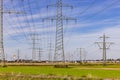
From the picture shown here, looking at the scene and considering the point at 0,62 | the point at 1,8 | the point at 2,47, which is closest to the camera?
the point at 2,47

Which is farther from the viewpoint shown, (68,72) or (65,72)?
(68,72)

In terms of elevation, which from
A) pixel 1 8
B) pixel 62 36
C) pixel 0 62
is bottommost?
pixel 0 62

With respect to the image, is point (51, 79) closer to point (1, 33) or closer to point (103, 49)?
point (1, 33)

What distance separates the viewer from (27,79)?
33.9 metres

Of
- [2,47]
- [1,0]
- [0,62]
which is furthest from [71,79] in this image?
[0,62]

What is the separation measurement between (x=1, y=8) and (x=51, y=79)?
42.8 meters

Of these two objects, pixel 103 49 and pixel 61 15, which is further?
pixel 103 49

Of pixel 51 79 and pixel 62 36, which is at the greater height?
pixel 62 36

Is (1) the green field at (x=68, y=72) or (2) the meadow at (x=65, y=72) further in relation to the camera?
(1) the green field at (x=68, y=72)

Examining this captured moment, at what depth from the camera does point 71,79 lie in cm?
3369

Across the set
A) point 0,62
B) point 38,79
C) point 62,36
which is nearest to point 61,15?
point 62,36

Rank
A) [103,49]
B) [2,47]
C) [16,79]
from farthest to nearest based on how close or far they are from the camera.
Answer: [103,49] < [2,47] < [16,79]

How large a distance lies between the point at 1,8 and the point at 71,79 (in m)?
43.8

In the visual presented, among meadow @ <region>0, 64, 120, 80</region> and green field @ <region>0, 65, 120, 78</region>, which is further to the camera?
green field @ <region>0, 65, 120, 78</region>
